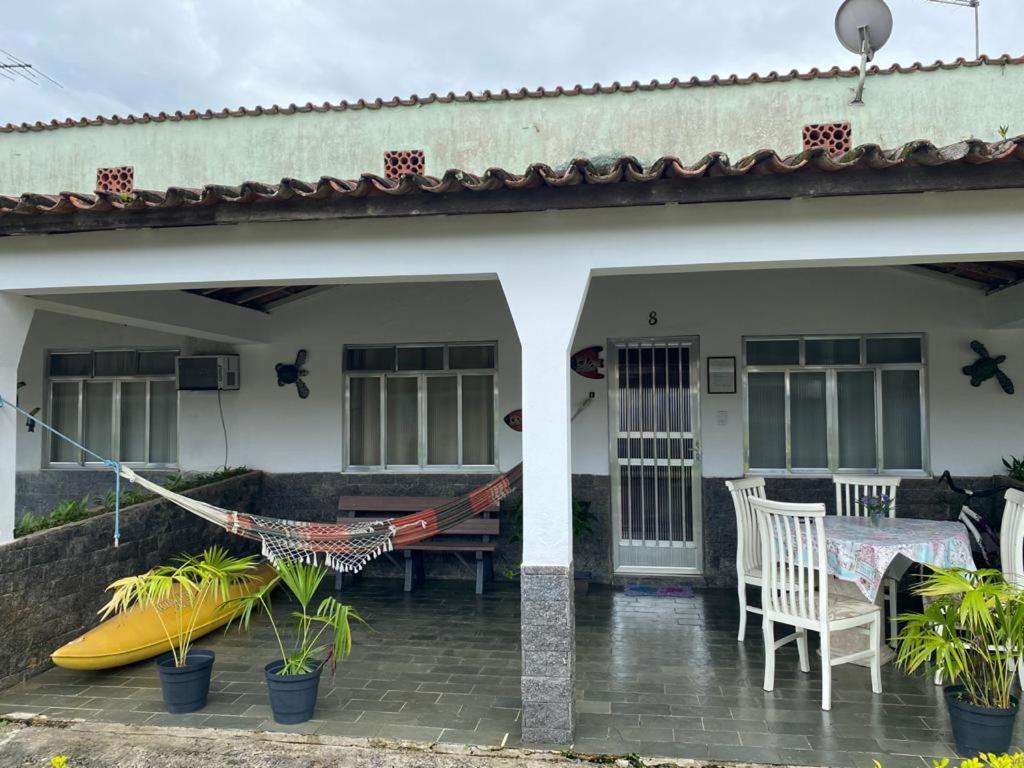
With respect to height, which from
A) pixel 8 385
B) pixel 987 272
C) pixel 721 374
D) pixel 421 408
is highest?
pixel 987 272

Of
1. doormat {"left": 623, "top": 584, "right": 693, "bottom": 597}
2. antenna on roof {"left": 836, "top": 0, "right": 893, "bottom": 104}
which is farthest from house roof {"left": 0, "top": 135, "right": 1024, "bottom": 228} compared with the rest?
doormat {"left": 623, "top": 584, "right": 693, "bottom": 597}

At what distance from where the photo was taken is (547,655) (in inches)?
129

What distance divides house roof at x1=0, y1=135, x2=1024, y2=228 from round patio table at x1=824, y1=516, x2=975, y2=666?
77.8 inches

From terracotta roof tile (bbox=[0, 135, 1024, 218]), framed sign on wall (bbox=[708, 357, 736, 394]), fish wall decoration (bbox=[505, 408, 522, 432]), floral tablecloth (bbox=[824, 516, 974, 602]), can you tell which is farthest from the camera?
fish wall decoration (bbox=[505, 408, 522, 432])

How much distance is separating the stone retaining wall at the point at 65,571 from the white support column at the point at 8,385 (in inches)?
7.7

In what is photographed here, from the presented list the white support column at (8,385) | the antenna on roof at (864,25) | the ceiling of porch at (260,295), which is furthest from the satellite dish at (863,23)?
the white support column at (8,385)

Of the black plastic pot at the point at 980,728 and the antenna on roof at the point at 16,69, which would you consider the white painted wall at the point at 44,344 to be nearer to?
the antenna on roof at the point at 16,69

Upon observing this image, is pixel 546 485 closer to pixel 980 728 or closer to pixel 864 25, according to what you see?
pixel 980 728

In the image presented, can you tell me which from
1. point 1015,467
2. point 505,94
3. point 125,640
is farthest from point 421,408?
point 1015,467

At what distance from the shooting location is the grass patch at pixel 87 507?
423cm

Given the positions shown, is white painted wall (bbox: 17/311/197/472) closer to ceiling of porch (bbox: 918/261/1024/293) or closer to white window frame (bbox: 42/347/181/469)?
white window frame (bbox: 42/347/181/469)

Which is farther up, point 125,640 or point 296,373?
point 296,373

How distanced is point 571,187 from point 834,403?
12.5 feet

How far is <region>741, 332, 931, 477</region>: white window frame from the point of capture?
579cm
